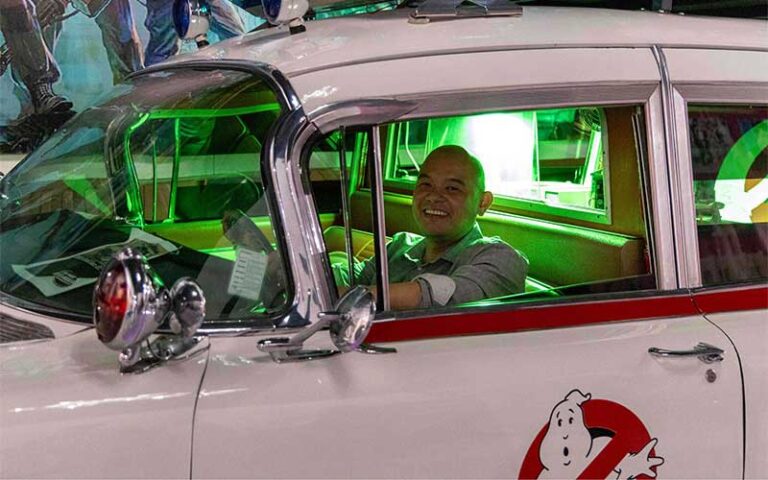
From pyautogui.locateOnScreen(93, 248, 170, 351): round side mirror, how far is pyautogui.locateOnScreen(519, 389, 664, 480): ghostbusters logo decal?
0.92 m

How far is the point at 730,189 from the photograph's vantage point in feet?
8.41

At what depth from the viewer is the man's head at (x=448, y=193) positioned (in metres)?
2.59

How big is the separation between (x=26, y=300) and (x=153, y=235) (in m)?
0.36

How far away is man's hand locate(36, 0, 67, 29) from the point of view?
787cm

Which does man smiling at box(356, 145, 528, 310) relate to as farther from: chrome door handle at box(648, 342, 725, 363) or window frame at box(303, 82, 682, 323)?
chrome door handle at box(648, 342, 725, 363)

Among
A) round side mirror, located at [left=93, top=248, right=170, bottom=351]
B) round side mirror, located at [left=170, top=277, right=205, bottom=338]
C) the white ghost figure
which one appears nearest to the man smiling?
the white ghost figure

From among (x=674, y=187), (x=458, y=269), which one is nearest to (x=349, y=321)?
(x=458, y=269)

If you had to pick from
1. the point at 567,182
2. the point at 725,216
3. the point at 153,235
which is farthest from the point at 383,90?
the point at 567,182

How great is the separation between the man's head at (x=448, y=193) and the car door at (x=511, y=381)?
0.36m

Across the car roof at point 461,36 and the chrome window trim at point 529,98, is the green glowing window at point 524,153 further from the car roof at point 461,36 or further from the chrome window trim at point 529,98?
the chrome window trim at point 529,98

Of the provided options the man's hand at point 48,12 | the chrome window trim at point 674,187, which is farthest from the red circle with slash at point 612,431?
the man's hand at point 48,12

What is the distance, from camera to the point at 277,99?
218cm

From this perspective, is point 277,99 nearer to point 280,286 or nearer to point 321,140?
point 321,140

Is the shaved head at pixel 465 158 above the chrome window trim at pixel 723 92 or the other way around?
the other way around
